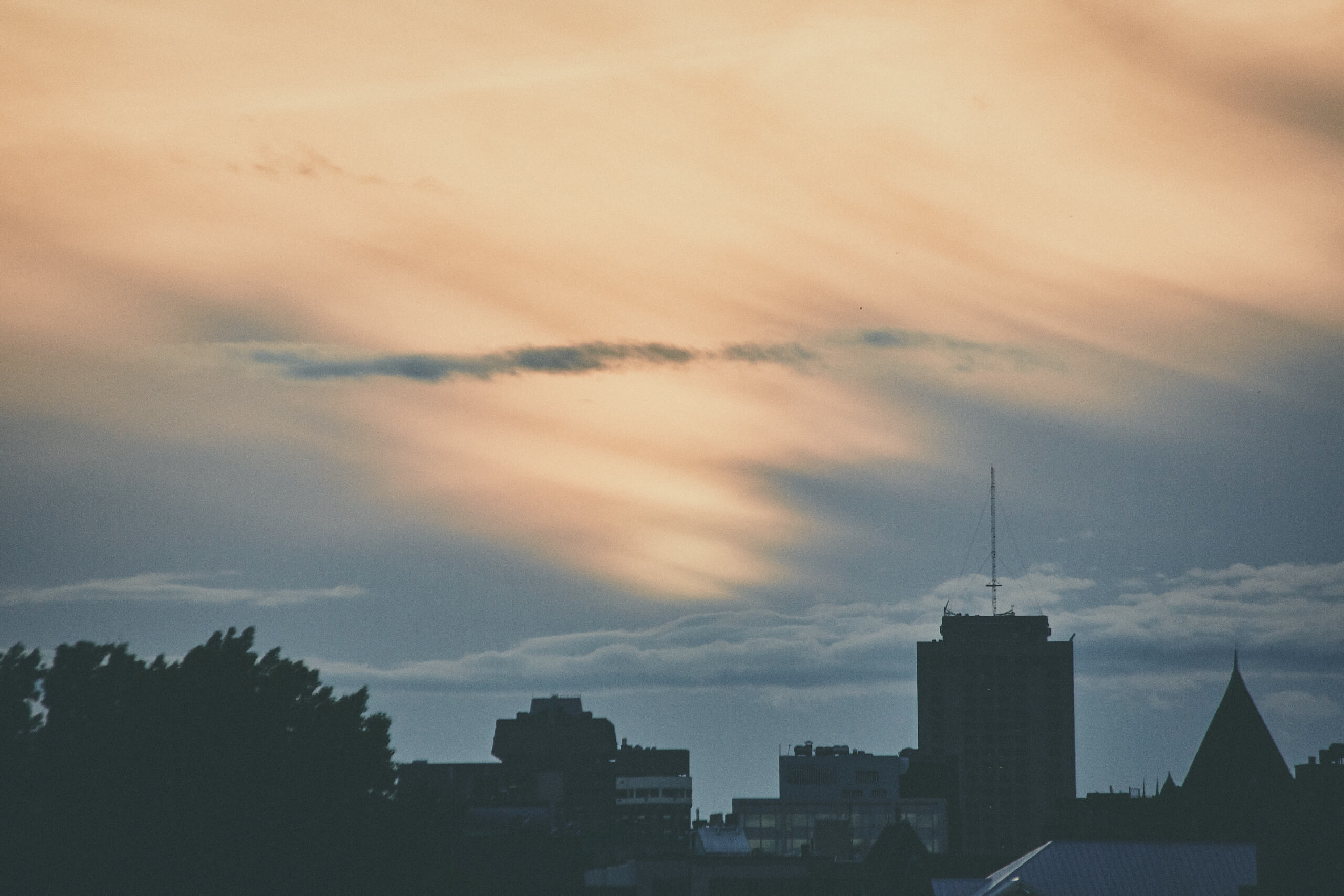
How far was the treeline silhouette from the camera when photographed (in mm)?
74938

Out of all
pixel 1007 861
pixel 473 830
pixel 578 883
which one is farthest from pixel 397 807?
pixel 473 830

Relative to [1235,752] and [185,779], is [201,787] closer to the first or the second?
[185,779]

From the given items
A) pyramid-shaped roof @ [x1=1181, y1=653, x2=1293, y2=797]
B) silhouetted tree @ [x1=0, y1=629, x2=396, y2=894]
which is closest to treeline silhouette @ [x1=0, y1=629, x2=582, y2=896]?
silhouetted tree @ [x1=0, y1=629, x2=396, y2=894]

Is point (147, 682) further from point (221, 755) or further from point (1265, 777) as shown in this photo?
point (1265, 777)

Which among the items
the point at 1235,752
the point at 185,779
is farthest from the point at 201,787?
the point at 1235,752

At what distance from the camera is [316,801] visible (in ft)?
262

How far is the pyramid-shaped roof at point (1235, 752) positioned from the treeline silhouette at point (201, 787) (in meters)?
92.7

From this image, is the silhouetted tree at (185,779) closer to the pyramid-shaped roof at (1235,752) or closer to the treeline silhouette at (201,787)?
the treeline silhouette at (201,787)

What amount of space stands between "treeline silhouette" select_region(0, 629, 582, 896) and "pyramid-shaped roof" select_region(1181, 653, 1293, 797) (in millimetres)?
92699

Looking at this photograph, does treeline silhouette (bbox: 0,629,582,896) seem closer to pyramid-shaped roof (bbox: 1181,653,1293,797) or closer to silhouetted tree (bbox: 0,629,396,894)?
silhouetted tree (bbox: 0,629,396,894)

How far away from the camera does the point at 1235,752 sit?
16462 centimetres

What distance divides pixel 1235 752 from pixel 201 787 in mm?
108862

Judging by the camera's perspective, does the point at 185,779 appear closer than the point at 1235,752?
Yes

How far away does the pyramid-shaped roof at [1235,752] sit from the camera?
162375 millimetres
